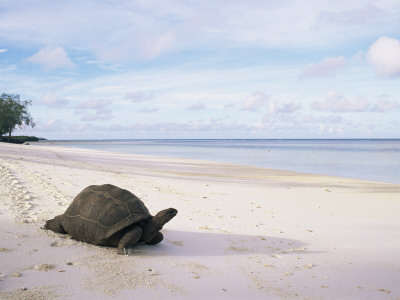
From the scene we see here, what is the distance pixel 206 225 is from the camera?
7254mm

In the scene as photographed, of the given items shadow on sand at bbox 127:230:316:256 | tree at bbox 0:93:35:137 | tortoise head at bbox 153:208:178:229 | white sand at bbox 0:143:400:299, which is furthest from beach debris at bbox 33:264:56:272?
tree at bbox 0:93:35:137

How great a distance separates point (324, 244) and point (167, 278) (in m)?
3.33

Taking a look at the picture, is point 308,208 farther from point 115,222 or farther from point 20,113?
point 20,113

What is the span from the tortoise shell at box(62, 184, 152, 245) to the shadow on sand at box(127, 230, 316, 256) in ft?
1.55

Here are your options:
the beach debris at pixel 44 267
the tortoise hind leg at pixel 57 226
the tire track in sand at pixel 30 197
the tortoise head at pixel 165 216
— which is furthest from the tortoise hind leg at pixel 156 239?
the tire track in sand at pixel 30 197

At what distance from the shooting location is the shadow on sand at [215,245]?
5.48m

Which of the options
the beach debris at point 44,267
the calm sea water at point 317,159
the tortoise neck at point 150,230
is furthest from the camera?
A: the calm sea water at point 317,159

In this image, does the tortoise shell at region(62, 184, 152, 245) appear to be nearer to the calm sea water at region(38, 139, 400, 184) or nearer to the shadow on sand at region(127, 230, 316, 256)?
the shadow on sand at region(127, 230, 316, 256)

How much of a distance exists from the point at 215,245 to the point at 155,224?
1172 mm

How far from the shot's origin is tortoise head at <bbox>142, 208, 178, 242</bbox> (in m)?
5.34

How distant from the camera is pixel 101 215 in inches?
211

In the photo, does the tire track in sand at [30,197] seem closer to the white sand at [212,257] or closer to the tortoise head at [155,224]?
the white sand at [212,257]

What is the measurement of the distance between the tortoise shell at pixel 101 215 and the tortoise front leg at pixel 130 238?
0.13m

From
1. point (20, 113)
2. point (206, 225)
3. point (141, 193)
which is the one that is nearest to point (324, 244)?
point (206, 225)
